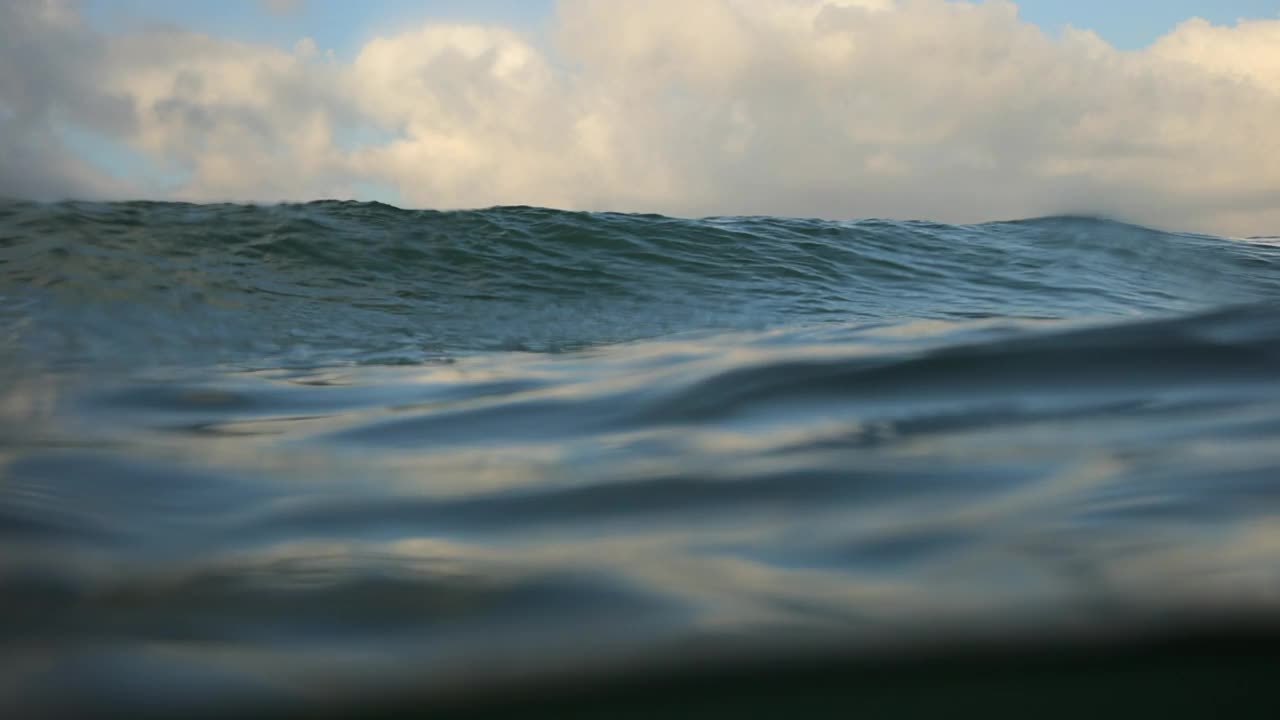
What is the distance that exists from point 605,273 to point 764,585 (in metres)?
6.40

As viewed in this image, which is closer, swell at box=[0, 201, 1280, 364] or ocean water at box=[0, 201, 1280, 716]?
ocean water at box=[0, 201, 1280, 716]

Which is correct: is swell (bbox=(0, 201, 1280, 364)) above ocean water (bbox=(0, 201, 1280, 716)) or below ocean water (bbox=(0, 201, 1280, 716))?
above

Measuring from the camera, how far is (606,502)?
Result: 1.35m

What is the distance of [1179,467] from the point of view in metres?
1.30

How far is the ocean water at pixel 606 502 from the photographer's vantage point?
2.68 ft

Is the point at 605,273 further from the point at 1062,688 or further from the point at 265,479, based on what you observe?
the point at 1062,688

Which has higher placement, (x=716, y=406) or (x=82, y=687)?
(x=716, y=406)

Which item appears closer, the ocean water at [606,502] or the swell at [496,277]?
the ocean water at [606,502]

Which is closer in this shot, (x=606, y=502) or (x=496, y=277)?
(x=606, y=502)

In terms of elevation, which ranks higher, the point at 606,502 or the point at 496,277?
the point at 496,277

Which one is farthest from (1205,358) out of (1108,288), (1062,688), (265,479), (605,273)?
(1108,288)

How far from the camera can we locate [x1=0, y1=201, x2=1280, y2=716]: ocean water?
2.68 ft

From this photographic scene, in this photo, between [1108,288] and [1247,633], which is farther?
[1108,288]

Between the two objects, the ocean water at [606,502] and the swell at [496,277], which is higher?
the swell at [496,277]
